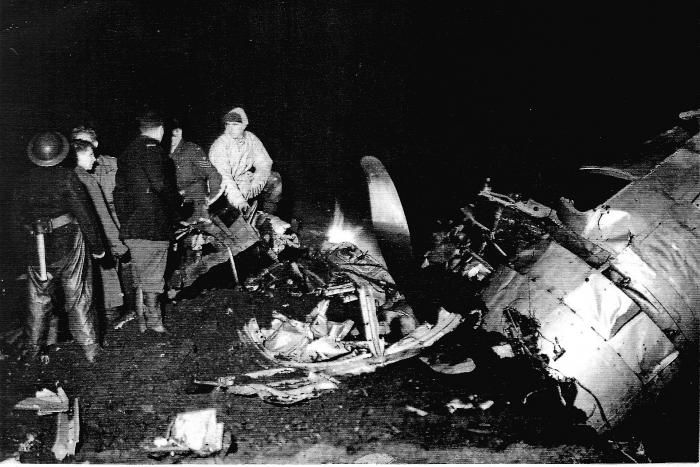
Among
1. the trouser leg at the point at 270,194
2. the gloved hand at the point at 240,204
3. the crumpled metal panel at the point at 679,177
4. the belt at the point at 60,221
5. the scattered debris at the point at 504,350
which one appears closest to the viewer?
the belt at the point at 60,221

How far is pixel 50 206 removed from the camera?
408cm

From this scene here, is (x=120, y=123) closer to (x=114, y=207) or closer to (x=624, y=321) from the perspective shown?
(x=114, y=207)

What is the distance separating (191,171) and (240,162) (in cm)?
75

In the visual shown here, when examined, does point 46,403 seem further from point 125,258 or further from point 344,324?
point 344,324

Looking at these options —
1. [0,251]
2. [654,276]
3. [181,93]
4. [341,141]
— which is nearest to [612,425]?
[654,276]

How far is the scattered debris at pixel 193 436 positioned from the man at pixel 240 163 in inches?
108

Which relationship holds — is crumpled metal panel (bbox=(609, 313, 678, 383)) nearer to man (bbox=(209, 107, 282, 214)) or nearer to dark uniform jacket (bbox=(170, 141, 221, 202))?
man (bbox=(209, 107, 282, 214))

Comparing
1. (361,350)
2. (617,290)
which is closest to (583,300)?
(617,290)

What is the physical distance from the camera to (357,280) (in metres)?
5.08

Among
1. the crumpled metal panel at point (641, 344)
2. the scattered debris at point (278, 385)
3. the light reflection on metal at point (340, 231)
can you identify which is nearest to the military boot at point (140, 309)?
the scattered debris at point (278, 385)

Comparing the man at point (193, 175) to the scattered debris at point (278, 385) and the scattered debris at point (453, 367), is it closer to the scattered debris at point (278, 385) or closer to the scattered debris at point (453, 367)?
the scattered debris at point (278, 385)

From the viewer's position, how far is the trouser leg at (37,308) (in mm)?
4160

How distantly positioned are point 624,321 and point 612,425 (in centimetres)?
106

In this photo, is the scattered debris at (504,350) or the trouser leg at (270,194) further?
the trouser leg at (270,194)
